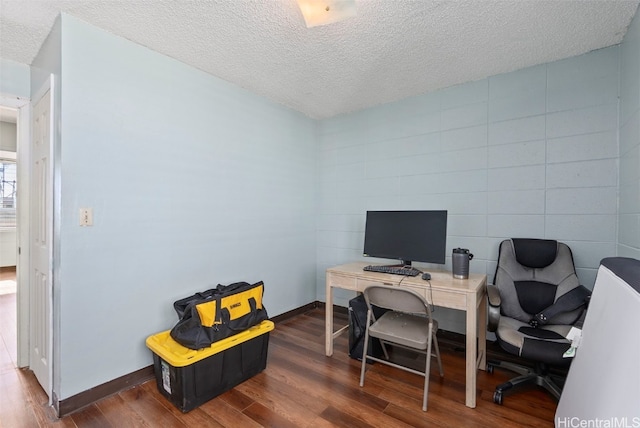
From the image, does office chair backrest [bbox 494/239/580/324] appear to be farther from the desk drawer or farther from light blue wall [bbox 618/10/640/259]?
the desk drawer

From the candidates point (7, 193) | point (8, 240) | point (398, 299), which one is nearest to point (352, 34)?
point (398, 299)

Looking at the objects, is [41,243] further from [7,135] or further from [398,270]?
[7,135]

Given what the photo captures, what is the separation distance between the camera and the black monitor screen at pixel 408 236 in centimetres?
244

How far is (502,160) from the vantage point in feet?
A: 8.41

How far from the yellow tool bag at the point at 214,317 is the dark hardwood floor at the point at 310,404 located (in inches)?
16.6

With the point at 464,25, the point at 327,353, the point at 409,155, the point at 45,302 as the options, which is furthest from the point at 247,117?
the point at 327,353

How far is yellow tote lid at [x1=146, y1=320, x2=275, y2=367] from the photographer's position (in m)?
1.80

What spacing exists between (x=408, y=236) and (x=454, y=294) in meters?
0.75

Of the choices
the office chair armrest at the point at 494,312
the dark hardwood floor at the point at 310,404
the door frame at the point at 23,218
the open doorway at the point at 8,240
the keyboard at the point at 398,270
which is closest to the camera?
the dark hardwood floor at the point at 310,404

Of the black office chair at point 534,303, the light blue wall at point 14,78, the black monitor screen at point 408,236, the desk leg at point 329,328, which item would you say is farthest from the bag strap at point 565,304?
the light blue wall at point 14,78

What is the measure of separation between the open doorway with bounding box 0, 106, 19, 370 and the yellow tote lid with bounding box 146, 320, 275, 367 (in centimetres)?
137

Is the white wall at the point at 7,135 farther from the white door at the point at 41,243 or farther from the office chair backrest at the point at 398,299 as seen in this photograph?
the office chair backrest at the point at 398,299

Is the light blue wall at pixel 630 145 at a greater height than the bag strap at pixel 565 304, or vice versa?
the light blue wall at pixel 630 145

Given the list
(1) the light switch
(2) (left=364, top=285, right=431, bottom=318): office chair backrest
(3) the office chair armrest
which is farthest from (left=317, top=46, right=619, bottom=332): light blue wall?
(1) the light switch
